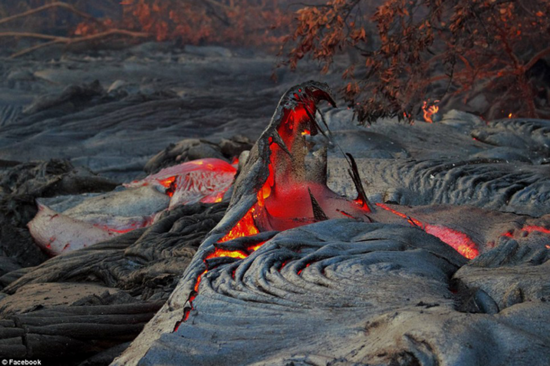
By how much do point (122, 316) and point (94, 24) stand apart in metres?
14.5

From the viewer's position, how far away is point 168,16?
54.1 ft

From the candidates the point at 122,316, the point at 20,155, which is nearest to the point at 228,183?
the point at 122,316

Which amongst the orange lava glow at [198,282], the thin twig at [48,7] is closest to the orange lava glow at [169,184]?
the orange lava glow at [198,282]

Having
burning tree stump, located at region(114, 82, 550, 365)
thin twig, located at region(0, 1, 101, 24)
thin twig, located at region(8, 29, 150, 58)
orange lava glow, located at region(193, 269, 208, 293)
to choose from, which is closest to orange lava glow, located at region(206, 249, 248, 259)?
burning tree stump, located at region(114, 82, 550, 365)

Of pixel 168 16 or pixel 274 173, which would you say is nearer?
pixel 274 173

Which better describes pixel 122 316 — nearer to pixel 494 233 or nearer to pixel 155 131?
pixel 494 233

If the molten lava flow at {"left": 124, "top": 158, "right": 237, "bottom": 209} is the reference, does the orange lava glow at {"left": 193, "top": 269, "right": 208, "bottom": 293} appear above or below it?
above

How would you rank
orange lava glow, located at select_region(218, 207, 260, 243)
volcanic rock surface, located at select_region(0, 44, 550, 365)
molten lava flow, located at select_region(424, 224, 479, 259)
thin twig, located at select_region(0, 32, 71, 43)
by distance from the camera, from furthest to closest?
1. thin twig, located at select_region(0, 32, 71, 43)
2. molten lava flow, located at select_region(424, 224, 479, 259)
3. orange lava glow, located at select_region(218, 207, 260, 243)
4. volcanic rock surface, located at select_region(0, 44, 550, 365)

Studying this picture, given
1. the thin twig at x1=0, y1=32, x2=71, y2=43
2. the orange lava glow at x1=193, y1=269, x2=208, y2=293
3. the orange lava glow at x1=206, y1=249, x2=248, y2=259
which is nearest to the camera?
the orange lava glow at x1=193, y1=269, x2=208, y2=293

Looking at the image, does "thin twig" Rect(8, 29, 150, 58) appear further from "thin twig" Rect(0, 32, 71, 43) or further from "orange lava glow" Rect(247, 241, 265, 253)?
"orange lava glow" Rect(247, 241, 265, 253)

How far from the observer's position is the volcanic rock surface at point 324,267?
1935 mm

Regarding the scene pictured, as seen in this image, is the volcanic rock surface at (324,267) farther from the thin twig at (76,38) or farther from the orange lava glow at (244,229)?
the thin twig at (76,38)

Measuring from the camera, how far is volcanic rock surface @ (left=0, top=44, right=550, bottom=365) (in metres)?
1.93

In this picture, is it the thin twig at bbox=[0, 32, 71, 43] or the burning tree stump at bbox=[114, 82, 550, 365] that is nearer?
the burning tree stump at bbox=[114, 82, 550, 365]
